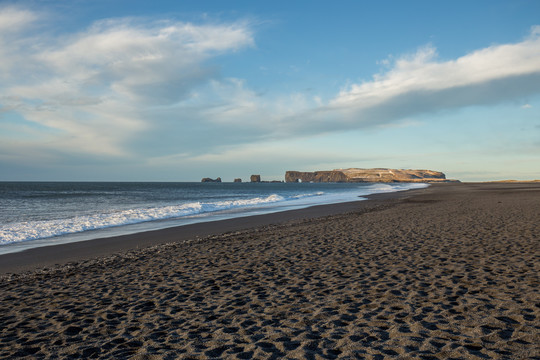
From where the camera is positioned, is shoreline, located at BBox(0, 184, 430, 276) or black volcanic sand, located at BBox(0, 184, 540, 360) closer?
black volcanic sand, located at BBox(0, 184, 540, 360)

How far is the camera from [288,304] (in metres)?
5.78

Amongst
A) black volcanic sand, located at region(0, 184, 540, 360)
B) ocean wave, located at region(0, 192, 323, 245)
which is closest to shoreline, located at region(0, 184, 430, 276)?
black volcanic sand, located at region(0, 184, 540, 360)

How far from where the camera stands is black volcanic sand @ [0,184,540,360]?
168 inches

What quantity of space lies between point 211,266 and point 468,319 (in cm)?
587

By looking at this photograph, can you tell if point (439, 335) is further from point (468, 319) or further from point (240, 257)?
point (240, 257)

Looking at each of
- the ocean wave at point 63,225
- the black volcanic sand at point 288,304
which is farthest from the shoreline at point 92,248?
the ocean wave at point 63,225

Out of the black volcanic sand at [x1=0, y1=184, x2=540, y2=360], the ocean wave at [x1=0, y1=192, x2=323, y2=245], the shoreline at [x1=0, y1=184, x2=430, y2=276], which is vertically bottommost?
the shoreline at [x1=0, y1=184, x2=430, y2=276]

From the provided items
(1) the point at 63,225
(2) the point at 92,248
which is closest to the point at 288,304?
(2) the point at 92,248

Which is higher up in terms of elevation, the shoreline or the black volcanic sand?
the black volcanic sand

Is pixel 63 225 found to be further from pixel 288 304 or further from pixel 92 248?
pixel 288 304

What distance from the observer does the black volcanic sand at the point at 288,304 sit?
4.28 meters

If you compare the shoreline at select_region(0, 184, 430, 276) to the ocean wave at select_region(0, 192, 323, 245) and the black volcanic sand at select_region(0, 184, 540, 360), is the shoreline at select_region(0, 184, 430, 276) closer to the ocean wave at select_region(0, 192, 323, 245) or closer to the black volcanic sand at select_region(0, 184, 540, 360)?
the black volcanic sand at select_region(0, 184, 540, 360)

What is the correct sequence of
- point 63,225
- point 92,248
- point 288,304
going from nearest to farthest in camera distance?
point 288,304, point 92,248, point 63,225

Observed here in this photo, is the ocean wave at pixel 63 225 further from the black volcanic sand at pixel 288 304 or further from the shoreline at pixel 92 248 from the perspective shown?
the black volcanic sand at pixel 288 304
